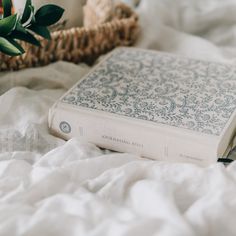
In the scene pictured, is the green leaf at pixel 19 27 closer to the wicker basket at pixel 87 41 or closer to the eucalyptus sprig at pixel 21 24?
the eucalyptus sprig at pixel 21 24

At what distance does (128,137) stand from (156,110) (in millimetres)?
45

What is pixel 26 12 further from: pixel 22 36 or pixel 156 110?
pixel 156 110

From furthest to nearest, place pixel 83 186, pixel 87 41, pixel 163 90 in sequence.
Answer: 1. pixel 87 41
2. pixel 163 90
3. pixel 83 186

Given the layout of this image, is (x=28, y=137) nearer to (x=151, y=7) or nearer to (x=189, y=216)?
(x=189, y=216)

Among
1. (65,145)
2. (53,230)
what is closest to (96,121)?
(65,145)

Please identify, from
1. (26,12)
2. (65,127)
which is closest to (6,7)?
(26,12)

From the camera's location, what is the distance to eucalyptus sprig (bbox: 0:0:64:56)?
1.78ft

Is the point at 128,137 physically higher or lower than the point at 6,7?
lower

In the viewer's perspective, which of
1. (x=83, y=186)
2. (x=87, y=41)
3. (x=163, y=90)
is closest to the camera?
(x=83, y=186)

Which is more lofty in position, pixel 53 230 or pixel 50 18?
pixel 50 18

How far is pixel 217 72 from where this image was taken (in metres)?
0.64

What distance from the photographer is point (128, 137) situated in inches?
21.4

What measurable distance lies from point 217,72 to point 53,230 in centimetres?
A: 32

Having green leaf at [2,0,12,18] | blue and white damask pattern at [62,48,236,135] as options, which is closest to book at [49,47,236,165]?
blue and white damask pattern at [62,48,236,135]
